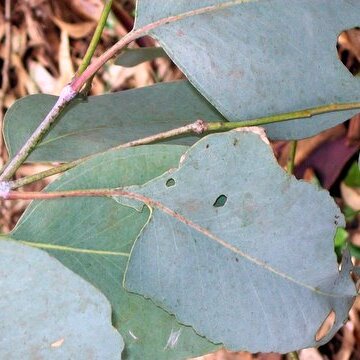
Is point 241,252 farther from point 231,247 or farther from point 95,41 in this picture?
point 95,41

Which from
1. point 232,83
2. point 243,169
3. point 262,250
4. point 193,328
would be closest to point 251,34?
point 232,83

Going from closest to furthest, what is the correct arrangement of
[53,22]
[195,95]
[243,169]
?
1. [243,169]
2. [195,95]
3. [53,22]

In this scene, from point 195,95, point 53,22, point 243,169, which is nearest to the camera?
point 243,169

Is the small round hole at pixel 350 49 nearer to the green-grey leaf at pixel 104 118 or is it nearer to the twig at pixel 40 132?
the green-grey leaf at pixel 104 118

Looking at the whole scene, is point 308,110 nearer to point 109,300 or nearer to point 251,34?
point 251,34

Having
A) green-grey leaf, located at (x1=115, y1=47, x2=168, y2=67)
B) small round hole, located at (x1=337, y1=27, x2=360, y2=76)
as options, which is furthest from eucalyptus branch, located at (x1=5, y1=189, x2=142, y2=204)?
small round hole, located at (x1=337, y1=27, x2=360, y2=76)

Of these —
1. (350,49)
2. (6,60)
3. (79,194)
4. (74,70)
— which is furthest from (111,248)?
(6,60)

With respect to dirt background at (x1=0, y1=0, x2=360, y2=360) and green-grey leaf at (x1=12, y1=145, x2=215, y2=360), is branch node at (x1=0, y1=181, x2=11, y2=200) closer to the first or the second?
green-grey leaf at (x1=12, y1=145, x2=215, y2=360)
